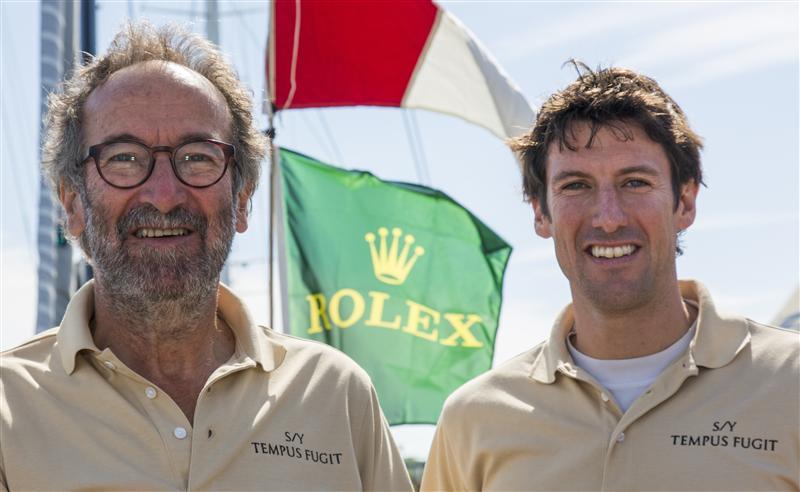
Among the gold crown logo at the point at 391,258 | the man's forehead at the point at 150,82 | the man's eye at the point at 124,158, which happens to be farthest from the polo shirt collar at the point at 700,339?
the gold crown logo at the point at 391,258

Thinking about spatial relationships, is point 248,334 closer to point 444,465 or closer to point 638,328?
point 444,465

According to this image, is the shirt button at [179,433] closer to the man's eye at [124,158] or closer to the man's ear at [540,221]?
the man's eye at [124,158]

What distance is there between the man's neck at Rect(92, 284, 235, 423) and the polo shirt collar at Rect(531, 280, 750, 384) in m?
1.10

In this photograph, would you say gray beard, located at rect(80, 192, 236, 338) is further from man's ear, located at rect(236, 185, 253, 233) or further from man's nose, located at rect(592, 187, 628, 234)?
man's nose, located at rect(592, 187, 628, 234)

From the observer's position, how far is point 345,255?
8133mm

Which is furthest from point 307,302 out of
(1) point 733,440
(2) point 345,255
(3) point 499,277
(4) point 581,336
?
(1) point 733,440

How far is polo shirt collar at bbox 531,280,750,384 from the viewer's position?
13.4 ft

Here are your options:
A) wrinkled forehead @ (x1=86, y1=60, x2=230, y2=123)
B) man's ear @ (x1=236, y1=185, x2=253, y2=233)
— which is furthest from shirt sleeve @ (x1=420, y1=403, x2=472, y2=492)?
wrinkled forehead @ (x1=86, y1=60, x2=230, y2=123)

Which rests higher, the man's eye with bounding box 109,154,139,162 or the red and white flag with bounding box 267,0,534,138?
the red and white flag with bounding box 267,0,534,138

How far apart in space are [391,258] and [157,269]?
4532 mm

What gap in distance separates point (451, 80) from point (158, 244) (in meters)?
5.53

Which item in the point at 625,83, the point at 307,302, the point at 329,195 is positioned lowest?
the point at 307,302

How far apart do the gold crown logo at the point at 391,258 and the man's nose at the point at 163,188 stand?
4.41 metres

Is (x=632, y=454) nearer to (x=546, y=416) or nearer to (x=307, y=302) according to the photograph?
(x=546, y=416)
